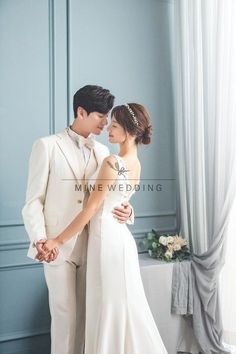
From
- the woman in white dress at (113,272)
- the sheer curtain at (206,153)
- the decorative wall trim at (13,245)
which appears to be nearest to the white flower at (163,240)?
the sheer curtain at (206,153)

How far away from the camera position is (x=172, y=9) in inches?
116

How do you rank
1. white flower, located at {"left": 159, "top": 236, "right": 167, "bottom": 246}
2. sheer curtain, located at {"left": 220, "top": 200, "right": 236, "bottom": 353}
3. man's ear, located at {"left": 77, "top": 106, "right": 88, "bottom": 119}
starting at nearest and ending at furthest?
man's ear, located at {"left": 77, "top": 106, "right": 88, "bottom": 119}, sheer curtain, located at {"left": 220, "top": 200, "right": 236, "bottom": 353}, white flower, located at {"left": 159, "top": 236, "right": 167, "bottom": 246}

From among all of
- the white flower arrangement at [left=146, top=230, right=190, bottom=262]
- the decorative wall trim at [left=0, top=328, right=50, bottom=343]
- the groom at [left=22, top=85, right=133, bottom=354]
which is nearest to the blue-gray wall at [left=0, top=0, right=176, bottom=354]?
the decorative wall trim at [left=0, top=328, right=50, bottom=343]

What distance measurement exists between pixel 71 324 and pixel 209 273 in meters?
1.00

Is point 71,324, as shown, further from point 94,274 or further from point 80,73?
point 80,73

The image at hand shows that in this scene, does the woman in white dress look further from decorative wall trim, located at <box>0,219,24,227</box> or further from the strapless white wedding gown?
decorative wall trim, located at <box>0,219,24,227</box>

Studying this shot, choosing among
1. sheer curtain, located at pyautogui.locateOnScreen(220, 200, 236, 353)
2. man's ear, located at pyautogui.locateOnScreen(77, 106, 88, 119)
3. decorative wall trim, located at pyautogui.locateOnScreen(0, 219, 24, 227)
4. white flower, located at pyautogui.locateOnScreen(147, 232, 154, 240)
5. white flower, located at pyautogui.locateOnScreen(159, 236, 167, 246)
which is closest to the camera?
man's ear, located at pyautogui.locateOnScreen(77, 106, 88, 119)

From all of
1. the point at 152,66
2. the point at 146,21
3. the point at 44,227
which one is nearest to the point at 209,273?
the point at 44,227

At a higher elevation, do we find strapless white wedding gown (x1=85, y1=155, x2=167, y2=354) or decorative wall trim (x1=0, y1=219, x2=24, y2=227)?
decorative wall trim (x1=0, y1=219, x2=24, y2=227)

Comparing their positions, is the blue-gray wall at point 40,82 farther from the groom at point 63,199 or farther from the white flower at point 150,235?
the groom at point 63,199

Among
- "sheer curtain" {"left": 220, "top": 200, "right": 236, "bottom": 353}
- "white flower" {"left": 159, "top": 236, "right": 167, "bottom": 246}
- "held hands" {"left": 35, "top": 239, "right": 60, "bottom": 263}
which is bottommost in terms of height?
"sheer curtain" {"left": 220, "top": 200, "right": 236, "bottom": 353}

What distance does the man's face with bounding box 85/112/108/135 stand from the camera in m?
1.96

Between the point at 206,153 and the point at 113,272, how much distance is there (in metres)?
1.12

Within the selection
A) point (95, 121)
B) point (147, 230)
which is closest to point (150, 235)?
point (147, 230)
